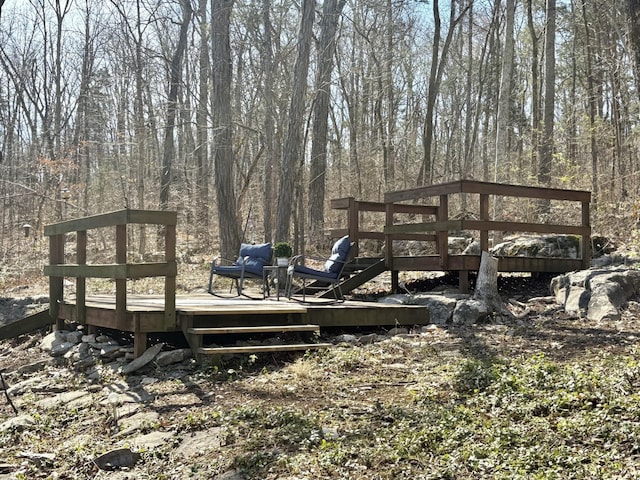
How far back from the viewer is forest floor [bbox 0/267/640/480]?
340 cm

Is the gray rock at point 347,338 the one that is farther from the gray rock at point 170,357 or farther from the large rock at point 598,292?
the large rock at point 598,292

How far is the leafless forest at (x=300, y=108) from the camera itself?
46.5 feet

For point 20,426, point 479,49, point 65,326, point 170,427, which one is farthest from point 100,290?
point 479,49

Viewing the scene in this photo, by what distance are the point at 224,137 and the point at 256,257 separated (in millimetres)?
5965

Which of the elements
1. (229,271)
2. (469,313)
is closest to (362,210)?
(229,271)

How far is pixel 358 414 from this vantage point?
4.22m

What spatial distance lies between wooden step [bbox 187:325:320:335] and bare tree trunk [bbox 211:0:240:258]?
25.7ft

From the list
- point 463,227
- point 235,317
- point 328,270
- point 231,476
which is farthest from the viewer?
point 463,227

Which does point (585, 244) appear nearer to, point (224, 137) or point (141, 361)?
point (141, 361)

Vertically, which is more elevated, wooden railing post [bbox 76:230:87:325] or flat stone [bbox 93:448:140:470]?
wooden railing post [bbox 76:230:87:325]

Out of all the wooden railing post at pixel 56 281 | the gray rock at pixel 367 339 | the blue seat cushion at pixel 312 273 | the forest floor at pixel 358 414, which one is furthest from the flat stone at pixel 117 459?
the wooden railing post at pixel 56 281

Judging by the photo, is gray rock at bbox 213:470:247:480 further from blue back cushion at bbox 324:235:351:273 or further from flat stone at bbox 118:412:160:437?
blue back cushion at bbox 324:235:351:273

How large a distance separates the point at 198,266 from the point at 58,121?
12394 mm

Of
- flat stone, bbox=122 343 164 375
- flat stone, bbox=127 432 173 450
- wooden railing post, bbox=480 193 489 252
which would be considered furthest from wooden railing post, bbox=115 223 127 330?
wooden railing post, bbox=480 193 489 252
